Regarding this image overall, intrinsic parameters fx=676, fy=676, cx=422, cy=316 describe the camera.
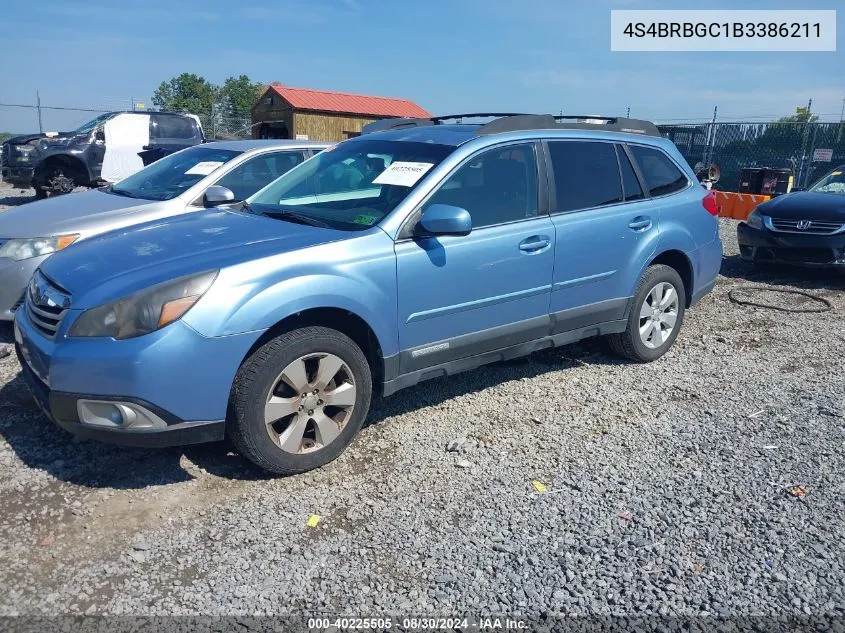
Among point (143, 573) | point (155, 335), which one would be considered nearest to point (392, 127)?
point (155, 335)

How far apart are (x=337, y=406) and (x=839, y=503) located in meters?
2.59

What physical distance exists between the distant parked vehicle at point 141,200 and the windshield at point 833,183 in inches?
266

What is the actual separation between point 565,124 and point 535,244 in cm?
115

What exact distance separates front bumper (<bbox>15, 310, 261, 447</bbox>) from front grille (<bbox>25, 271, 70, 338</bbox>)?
0.36 ft

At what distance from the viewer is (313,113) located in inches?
1292

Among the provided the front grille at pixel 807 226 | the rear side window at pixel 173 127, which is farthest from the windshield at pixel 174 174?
the rear side window at pixel 173 127

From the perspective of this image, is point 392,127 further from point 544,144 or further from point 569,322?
point 569,322

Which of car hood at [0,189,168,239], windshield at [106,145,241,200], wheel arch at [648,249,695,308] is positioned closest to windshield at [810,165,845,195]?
wheel arch at [648,249,695,308]

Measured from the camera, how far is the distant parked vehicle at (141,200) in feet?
16.8

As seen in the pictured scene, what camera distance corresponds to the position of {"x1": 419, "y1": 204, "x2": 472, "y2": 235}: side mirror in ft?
11.9

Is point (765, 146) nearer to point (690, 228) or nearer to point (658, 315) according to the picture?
point (690, 228)

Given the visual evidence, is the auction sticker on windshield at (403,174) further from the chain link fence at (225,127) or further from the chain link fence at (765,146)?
the chain link fence at (225,127)

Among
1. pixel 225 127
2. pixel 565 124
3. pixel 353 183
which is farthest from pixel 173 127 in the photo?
pixel 225 127

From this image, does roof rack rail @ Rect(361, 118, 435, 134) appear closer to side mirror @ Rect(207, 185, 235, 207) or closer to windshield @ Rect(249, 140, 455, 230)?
windshield @ Rect(249, 140, 455, 230)
